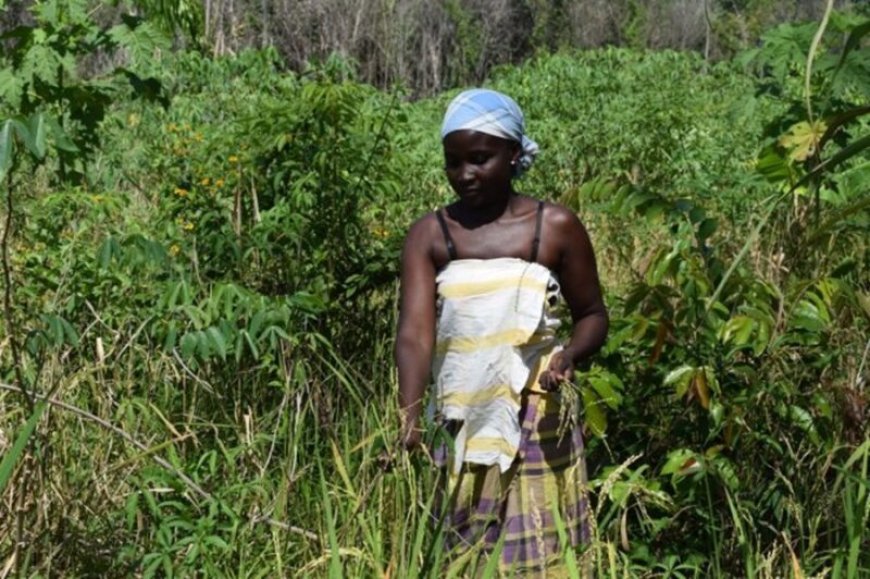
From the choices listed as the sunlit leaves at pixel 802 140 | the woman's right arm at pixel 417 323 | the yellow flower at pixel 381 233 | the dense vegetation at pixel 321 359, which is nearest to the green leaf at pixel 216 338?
the dense vegetation at pixel 321 359

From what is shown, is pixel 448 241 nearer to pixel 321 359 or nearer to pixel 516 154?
pixel 516 154

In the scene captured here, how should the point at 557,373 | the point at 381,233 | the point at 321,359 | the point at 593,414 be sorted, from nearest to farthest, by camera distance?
the point at 557,373, the point at 593,414, the point at 321,359, the point at 381,233

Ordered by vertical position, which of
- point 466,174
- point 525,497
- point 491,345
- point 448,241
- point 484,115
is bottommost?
point 525,497

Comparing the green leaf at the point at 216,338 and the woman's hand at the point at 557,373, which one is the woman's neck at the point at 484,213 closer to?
the woman's hand at the point at 557,373

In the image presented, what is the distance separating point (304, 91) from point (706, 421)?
137cm

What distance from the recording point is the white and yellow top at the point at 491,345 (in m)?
2.26

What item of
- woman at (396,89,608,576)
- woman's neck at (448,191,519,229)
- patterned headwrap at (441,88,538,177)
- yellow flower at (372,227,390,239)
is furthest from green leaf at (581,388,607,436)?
yellow flower at (372,227,390,239)

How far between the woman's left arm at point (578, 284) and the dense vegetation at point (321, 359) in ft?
0.83

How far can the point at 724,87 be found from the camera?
33.2 feet

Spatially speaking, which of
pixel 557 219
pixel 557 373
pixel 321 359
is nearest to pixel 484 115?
pixel 557 219

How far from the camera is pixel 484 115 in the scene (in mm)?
2273

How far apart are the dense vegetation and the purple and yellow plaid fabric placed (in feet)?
0.25

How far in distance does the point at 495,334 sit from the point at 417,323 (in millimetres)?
149

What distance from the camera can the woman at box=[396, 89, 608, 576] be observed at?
227cm
